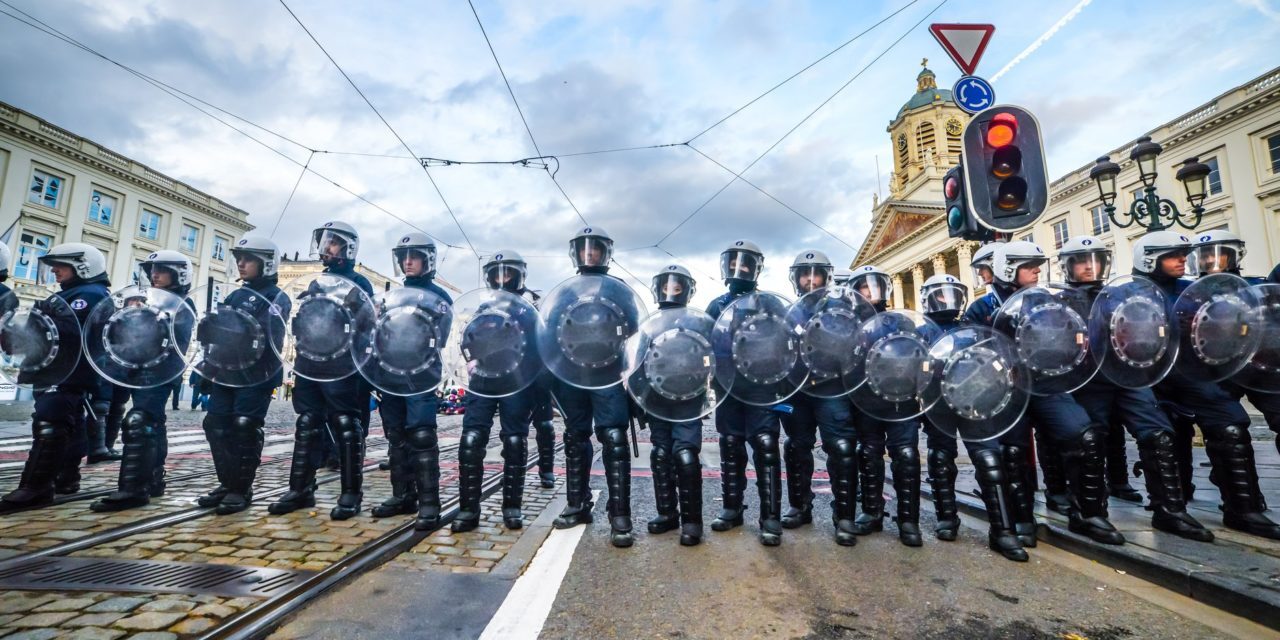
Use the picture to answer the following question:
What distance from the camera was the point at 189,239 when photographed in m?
35.7

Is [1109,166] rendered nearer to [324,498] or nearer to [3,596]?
[324,498]

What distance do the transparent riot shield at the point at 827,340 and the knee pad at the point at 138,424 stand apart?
4.92 meters

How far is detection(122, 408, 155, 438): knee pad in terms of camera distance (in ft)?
14.4

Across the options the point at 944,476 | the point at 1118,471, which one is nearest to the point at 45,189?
the point at 944,476

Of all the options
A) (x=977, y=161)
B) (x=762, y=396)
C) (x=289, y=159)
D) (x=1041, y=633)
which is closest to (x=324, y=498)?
(x=762, y=396)

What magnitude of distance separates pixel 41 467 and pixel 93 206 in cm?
3568

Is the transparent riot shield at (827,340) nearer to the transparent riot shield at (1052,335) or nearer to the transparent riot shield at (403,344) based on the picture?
the transparent riot shield at (1052,335)

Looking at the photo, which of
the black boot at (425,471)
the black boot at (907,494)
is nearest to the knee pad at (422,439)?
the black boot at (425,471)

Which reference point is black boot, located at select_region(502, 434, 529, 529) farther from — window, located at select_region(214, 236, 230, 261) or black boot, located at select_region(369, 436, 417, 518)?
window, located at select_region(214, 236, 230, 261)

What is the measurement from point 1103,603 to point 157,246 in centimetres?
4312

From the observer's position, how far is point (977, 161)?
527 centimetres

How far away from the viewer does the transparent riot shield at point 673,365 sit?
377cm

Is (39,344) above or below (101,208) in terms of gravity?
below

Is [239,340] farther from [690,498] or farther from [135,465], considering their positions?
[690,498]
